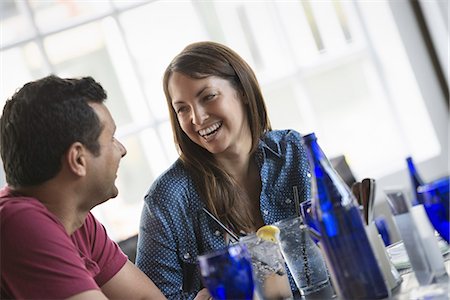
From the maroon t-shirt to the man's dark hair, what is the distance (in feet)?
0.24

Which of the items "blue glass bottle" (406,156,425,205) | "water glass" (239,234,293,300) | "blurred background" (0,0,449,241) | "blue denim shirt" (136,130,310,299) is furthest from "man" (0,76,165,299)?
"blurred background" (0,0,449,241)

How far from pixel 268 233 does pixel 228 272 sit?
0.30m

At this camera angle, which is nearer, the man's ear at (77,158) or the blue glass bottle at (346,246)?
the blue glass bottle at (346,246)

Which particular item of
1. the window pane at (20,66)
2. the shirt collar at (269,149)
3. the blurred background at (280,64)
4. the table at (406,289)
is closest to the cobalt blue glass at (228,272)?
the table at (406,289)

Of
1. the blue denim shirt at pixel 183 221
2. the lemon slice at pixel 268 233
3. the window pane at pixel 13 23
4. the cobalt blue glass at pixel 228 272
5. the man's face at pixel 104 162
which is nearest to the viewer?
the cobalt blue glass at pixel 228 272

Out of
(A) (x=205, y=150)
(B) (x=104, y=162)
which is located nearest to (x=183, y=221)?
(A) (x=205, y=150)

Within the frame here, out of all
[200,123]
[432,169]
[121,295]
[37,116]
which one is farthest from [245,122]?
[432,169]

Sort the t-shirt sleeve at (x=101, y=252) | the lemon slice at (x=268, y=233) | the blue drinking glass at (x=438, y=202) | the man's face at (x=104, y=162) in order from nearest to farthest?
1. the blue drinking glass at (x=438, y=202)
2. the lemon slice at (x=268, y=233)
3. the man's face at (x=104, y=162)
4. the t-shirt sleeve at (x=101, y=252)

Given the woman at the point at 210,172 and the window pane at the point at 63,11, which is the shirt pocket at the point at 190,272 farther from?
the window pane at the point at 63,11

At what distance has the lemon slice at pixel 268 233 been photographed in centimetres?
155

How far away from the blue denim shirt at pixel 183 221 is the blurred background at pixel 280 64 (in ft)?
3.94

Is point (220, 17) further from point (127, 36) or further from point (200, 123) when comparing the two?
point (200, 123)

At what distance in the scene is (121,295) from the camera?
6.30ft

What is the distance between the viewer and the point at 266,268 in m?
1.57
